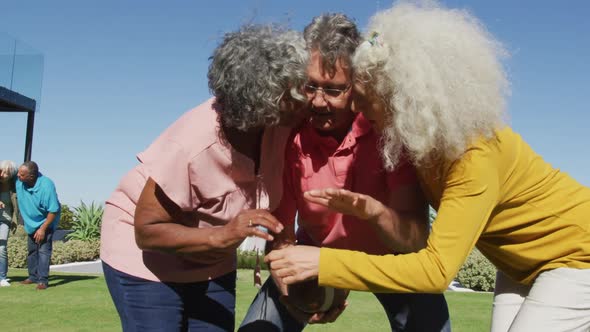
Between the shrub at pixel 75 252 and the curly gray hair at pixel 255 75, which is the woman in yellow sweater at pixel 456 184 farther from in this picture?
the shrub at pixel 75 252

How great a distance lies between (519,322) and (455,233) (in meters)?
0.59

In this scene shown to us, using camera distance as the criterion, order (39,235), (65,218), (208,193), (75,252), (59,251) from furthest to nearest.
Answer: (65,218)
(75,252)
(59,251)
(39,235)
(208,193)

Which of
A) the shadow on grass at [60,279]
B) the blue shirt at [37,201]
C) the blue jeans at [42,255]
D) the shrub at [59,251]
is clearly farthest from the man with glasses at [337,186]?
the shrub at [59,251]

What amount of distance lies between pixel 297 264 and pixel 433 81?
0.83 meters

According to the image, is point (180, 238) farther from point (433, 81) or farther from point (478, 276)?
point (478, 276)

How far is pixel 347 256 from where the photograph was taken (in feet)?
7.88

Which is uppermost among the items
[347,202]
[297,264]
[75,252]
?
[347,202]

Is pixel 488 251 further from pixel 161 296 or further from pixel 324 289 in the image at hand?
pixel 161 296

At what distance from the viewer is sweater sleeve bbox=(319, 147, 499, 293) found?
2322 millimetres

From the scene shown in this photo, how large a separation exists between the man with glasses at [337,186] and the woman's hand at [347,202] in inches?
2.8

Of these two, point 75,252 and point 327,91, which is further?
point 75,252

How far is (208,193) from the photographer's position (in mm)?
2812

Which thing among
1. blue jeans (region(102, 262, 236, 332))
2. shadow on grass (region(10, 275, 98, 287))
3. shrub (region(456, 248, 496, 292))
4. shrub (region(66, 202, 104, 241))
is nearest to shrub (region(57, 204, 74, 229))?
shrub (region(66, 202, 104, 241))

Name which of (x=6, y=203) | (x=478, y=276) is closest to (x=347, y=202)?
(x=6, y=203)
